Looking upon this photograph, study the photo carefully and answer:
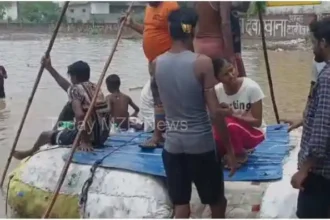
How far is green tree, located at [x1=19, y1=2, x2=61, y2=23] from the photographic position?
67.6 m

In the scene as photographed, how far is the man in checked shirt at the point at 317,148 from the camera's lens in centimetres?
339

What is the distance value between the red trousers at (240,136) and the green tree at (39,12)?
6197cm

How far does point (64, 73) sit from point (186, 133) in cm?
1764

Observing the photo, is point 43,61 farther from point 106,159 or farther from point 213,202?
point 213,202

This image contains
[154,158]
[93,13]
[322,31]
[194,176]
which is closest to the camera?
[322,31]

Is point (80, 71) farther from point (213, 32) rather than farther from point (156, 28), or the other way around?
point (213, 32)

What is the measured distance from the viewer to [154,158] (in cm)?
543

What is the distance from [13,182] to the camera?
5832 millimetres

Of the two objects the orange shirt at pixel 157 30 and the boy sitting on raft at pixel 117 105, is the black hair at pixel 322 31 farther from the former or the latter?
the boy sitting on raft at pixel 117 105

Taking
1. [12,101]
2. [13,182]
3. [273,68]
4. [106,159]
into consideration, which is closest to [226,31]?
[106,159]

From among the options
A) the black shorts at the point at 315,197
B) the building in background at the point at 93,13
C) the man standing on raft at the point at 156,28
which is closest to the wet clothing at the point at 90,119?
the man standing on raft at the point at 156,28

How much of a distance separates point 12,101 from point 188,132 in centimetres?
1199

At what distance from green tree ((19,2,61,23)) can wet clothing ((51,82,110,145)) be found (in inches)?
2394

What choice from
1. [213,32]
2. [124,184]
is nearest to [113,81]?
[213,32]
